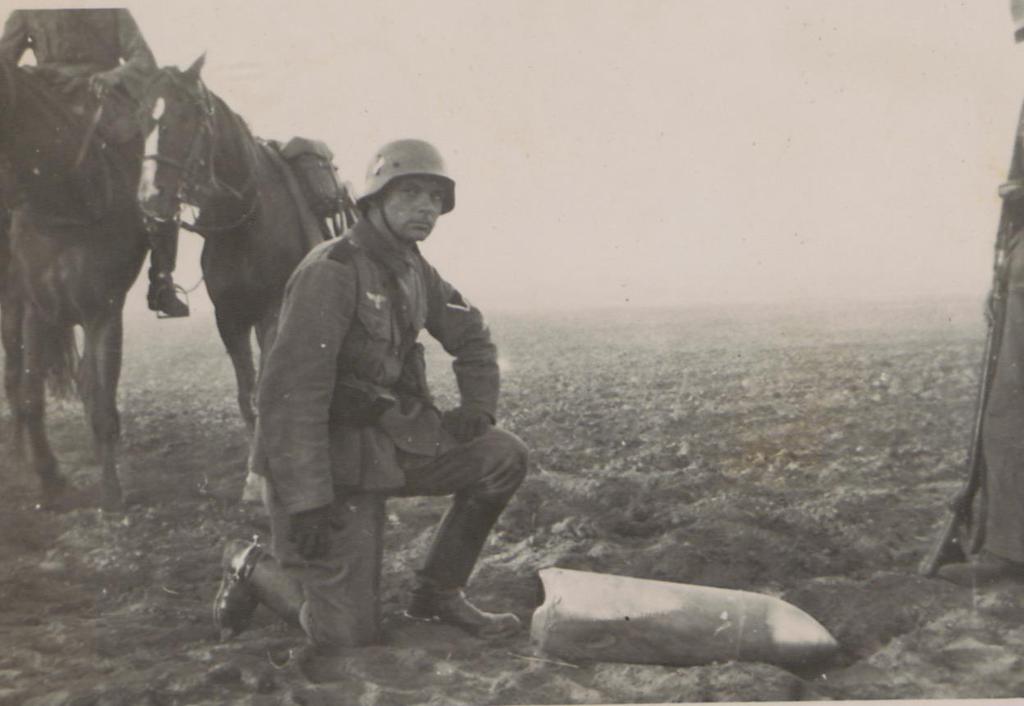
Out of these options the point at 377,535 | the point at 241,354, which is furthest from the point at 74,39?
the point at 377,535

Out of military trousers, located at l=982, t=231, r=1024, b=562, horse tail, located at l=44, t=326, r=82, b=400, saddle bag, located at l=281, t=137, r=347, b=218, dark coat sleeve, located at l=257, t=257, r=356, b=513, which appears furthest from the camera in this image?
saddle bag, located at l=281, t=137, r=347, b=218

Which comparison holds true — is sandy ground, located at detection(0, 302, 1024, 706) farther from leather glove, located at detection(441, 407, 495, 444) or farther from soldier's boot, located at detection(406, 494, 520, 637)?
leather glove, located at detection(441, 407, 495, 444)

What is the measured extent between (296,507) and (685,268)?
1.81 metres

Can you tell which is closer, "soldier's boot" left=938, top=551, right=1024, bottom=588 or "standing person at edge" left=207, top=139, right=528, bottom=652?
"standing person at edge" left=207, top=139, right=528, bottom=652

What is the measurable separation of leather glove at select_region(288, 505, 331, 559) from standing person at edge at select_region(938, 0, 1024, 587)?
7.30 feet

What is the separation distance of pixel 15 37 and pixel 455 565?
2.56 meters

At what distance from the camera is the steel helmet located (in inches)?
133

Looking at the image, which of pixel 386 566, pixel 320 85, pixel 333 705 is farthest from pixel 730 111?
pixel 333 705

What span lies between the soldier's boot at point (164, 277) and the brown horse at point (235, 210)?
11 cm

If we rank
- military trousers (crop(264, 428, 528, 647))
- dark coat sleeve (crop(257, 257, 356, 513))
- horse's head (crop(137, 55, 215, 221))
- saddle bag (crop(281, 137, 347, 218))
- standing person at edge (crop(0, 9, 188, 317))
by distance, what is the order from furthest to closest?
saddle bag (crop(281, 137, 347, 218))
standing person at edge (crop(0, 9, 188, 317))
horse's head (crop(137, 55, 215, 221))
military trousers (crop(264, 428, 528, 647))
dark coat sleeve (crop(257, 257, 356, 513))

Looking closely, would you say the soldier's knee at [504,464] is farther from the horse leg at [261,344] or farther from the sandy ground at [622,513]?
the horse leg at [261,344]

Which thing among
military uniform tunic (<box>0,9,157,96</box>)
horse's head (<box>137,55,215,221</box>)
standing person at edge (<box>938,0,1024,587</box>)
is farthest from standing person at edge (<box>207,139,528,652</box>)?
standing person at edge (<box>938,0,1024,587</box>)

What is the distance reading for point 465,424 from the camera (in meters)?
3.52

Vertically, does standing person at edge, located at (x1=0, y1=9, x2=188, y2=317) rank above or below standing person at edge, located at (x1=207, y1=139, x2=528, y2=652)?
above
